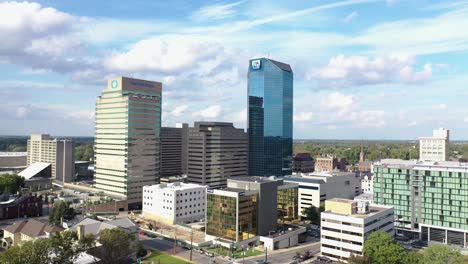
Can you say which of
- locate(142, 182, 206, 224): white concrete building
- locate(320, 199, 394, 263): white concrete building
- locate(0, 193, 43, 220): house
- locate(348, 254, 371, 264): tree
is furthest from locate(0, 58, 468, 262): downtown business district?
locate(0, 193, 43, 220): house

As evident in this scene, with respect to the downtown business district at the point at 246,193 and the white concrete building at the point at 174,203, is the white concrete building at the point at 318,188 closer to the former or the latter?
the downtown business district at the point at 246,193

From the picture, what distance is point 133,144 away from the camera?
161875 millimetres

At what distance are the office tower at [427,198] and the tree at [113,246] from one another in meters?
85.1

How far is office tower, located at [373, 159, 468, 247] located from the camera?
4535 inches

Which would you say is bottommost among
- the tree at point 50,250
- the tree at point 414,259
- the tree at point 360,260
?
the tree at point 360,260

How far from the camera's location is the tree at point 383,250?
3282 inches

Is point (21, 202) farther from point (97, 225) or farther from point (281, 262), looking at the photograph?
point (281, 262)

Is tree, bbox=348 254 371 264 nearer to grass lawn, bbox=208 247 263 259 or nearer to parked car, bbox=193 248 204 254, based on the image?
grass lawn, bbox=208 247 263 259

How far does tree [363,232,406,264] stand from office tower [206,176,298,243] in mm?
33845

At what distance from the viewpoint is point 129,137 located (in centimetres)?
16075

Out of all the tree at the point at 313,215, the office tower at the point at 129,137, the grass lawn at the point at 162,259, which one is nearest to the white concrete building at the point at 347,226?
the tree at the point at 313,215

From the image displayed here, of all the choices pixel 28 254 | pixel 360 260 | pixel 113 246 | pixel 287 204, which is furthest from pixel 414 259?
pixel 28 254

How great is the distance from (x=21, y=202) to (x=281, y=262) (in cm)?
9659

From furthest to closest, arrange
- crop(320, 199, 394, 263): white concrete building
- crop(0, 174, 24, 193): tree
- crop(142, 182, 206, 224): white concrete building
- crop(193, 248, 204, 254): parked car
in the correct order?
crop(0, 174, 24, 193): tree < crop(142, 182, 206, 224): white concrete building < crop(193, 248, 204, 254): parked car < crop(320, 199, 394, 263): white concrete building
